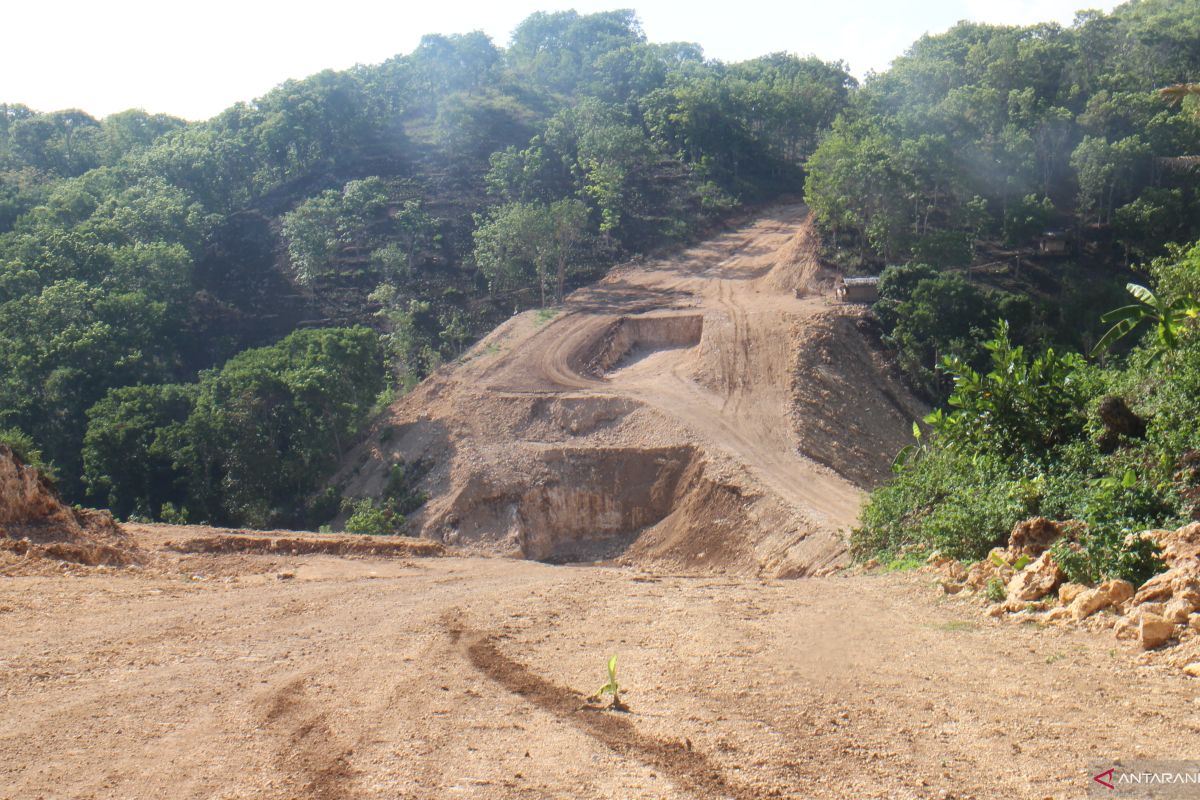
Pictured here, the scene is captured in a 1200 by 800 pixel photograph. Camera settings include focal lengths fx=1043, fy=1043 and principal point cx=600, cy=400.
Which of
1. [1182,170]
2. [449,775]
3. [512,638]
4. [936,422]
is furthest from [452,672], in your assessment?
[1182,170]

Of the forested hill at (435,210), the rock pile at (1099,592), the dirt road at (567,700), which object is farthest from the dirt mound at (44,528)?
the rock pile at (1099,592)

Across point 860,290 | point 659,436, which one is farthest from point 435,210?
point 659,436

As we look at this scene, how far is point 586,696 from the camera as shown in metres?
8.03

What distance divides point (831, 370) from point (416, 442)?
13.3m

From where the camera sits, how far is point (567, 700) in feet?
26.1

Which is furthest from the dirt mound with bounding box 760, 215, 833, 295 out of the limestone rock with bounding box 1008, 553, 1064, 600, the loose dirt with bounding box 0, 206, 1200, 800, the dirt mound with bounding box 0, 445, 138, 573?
the limestone rock with bounding box 1008, 553, 1064, 600

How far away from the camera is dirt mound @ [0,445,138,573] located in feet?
47.9

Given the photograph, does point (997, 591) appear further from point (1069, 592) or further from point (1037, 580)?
point (1069, 592)

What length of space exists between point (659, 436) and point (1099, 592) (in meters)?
20.2

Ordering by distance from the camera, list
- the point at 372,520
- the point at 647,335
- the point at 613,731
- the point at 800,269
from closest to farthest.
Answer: the point at 613,731, the point at 372,520, the point at 647,335, the point at 800,269

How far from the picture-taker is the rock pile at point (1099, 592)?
816 cm

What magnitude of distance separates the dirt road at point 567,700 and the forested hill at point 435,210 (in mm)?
16362

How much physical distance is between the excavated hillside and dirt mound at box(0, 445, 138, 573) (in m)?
11.7

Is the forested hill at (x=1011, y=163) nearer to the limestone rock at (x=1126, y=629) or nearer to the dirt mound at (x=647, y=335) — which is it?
the dirt mound at (x=647, y=335)
